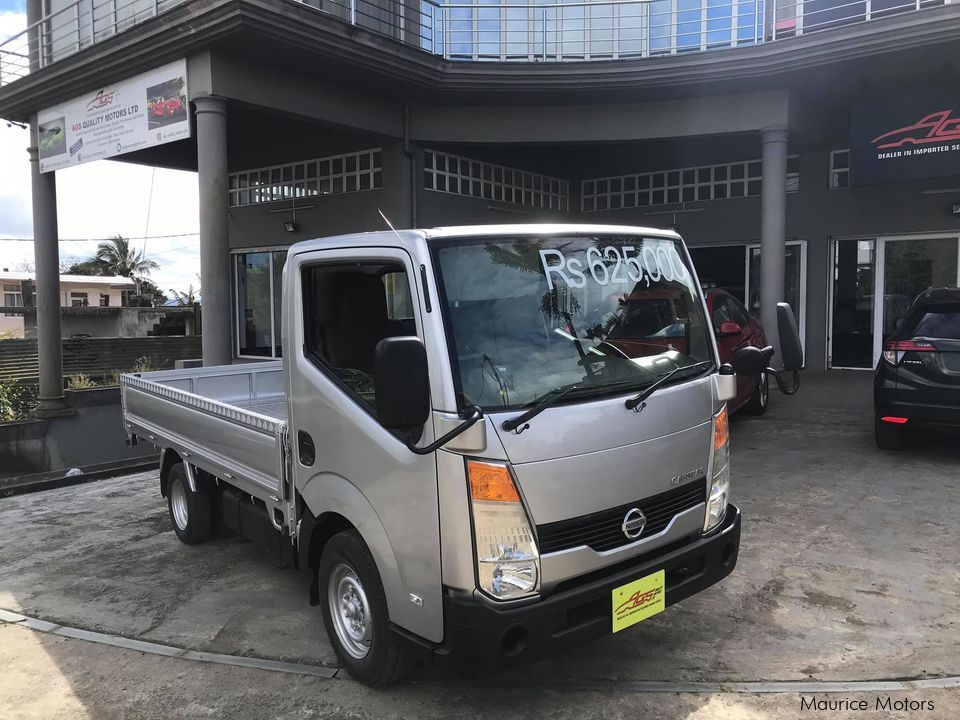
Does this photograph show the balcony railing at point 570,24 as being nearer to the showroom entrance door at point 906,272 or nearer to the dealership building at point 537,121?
the dealership building at point 537,121

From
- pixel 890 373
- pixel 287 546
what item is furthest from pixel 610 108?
pixel 287 546

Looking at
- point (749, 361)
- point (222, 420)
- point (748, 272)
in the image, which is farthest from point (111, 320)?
point (749, 361)

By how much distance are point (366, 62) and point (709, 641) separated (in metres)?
8.99

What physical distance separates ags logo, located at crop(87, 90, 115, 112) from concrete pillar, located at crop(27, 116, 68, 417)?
2511 mm

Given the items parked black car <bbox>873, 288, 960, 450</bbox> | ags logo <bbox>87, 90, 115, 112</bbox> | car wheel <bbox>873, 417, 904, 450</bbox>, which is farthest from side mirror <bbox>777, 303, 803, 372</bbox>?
ags logo <bbox>87, 90, 115, 112</bbox>

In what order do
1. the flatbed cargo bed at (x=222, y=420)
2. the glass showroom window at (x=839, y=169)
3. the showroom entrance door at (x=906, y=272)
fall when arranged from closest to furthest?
the flatbed cargo bed at (x=222, y=420)
the showroom entrance door at (x=906, y=272)
the glass showroom window at (x=839, y=169)

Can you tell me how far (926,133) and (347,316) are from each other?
35.2 feet

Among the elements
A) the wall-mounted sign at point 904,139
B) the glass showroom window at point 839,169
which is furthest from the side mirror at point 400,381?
the glass showroom window at point 839,169

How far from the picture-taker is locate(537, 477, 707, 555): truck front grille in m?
2.89

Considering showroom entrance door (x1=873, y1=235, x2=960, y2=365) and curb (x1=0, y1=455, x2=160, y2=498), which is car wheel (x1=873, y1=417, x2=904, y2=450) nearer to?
showroom entrance door (x1=873, y1=235, x2=960, y2=365)

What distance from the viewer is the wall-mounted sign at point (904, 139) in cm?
1079

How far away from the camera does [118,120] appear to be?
10930 millimetres

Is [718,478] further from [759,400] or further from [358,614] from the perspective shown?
[759,400]

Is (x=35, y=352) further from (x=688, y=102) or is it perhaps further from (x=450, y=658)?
(x=450, y=658)
